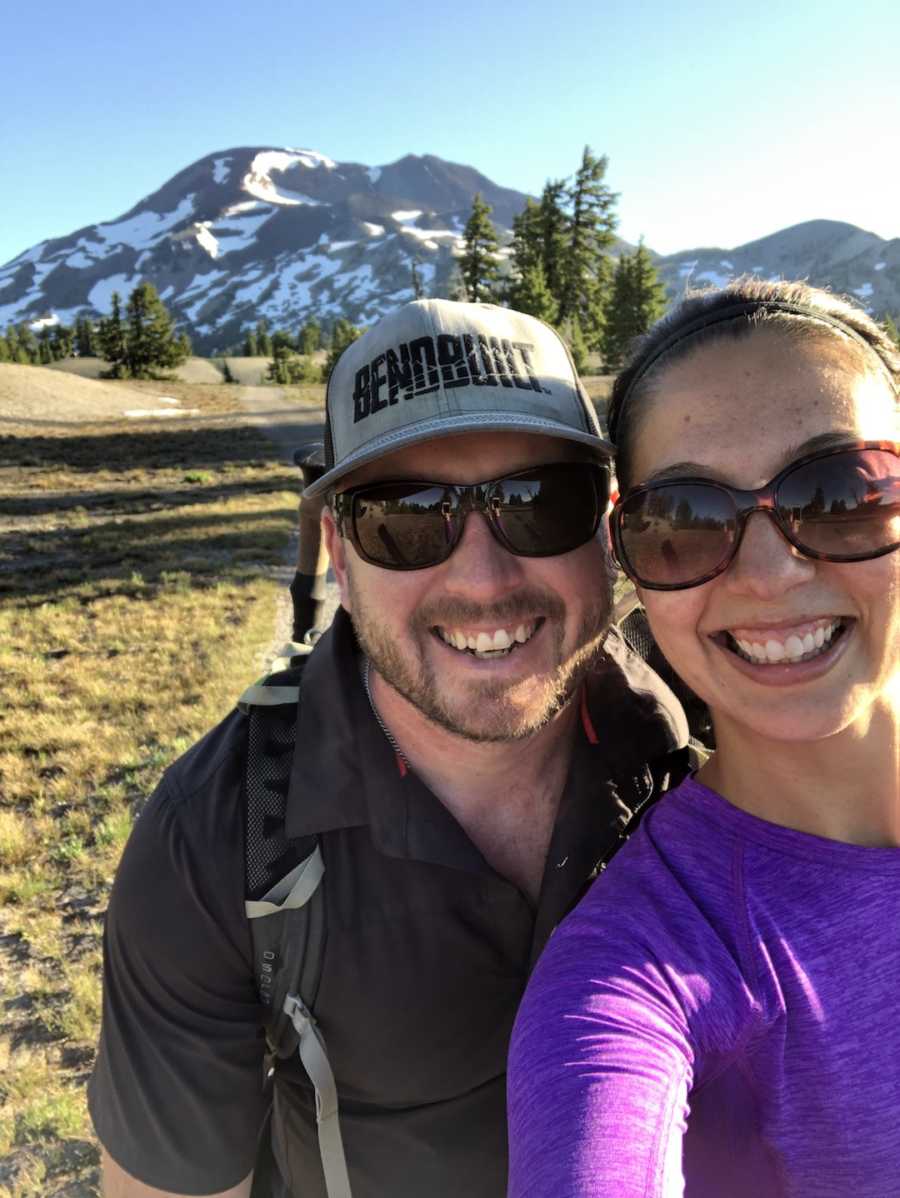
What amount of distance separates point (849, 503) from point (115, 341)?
6878 centimetres

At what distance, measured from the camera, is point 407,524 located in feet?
5.74

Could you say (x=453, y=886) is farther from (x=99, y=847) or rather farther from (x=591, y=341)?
(x=591, y=341)

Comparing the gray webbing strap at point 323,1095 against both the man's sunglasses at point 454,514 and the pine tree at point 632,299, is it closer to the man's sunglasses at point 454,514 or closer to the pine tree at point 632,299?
the man's sunglasses at point 454,514

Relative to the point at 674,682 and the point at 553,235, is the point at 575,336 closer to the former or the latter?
the point at 553,235

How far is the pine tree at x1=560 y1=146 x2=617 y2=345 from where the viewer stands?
37.1m

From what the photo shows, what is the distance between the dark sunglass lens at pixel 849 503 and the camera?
4.34 feet

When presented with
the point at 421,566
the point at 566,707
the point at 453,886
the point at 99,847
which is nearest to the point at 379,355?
the point at 421,566

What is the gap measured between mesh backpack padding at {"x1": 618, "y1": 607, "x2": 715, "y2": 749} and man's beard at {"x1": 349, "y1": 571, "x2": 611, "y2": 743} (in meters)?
0.61

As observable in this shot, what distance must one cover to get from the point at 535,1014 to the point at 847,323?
58.2 inches

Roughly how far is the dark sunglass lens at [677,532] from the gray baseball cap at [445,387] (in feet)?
0.97

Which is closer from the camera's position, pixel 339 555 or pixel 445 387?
pixel 445 387

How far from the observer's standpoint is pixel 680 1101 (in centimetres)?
112

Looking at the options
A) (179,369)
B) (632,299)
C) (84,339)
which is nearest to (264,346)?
(179,369)

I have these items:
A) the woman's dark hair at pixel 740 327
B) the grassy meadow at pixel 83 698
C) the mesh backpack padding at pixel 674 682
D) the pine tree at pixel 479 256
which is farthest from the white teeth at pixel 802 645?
the pine tree at pixel 479 256
